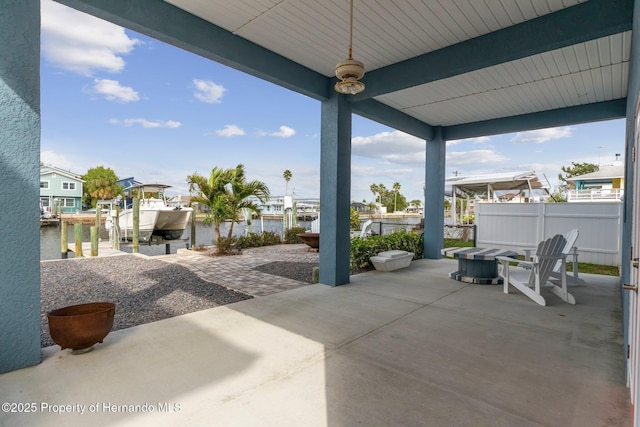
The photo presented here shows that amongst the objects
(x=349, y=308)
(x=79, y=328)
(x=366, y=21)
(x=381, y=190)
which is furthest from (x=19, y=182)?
(x=381, y=190)

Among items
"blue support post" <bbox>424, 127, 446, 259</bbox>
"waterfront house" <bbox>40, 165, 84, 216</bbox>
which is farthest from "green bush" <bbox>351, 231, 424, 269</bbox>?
"waterfront house" <bbox>40, 165, 84, 216</bbox>

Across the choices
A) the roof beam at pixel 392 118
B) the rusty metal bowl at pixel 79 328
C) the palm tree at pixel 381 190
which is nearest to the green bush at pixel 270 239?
the roof beam at pixel 392 118

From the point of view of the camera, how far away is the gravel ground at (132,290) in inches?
165

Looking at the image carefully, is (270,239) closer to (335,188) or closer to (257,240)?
(257,240)

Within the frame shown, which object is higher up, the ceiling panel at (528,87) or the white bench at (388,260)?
the ceiling panel at (528,87)

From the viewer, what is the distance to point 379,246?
7.42m

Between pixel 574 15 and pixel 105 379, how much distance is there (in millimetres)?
5625

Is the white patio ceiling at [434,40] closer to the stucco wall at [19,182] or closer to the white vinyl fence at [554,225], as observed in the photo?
the stucco wall at [19,182]

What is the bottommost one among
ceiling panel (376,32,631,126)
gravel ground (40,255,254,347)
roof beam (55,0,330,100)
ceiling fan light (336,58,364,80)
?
gravel ground (40,255,254,347)

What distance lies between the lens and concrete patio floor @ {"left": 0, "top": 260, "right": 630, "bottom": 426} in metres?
2.02

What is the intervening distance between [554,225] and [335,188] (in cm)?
687

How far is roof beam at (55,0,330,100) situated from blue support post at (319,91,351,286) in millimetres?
629

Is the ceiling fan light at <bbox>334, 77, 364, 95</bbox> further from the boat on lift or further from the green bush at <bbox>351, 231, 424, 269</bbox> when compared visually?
the boat on lift

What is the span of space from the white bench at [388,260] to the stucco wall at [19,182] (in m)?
5.51
